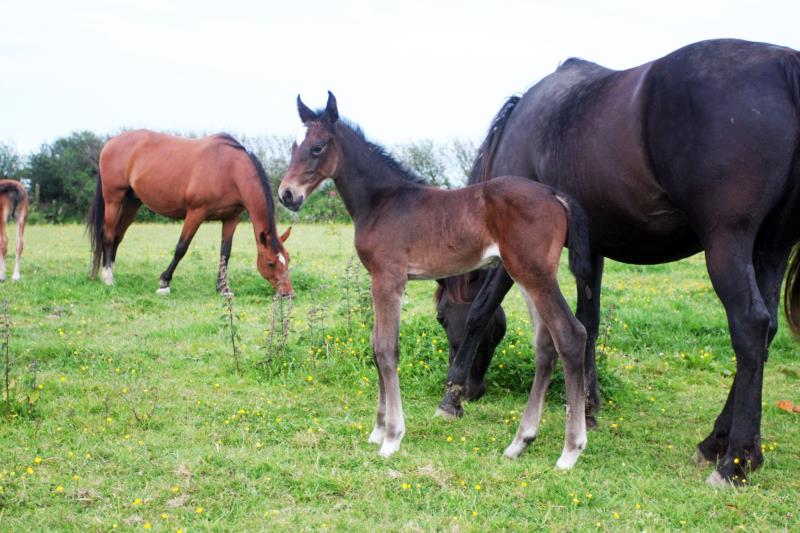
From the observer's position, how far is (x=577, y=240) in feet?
14.6

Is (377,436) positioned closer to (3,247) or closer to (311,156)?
(311,156)

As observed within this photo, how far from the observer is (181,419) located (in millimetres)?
5430

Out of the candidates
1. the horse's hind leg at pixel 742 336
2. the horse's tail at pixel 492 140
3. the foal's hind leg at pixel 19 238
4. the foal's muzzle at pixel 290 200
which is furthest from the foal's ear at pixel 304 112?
the foal's hind leg at pixel 19 238

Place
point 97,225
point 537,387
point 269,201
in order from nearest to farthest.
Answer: point 537,387 → point 269,201 → point 97,225

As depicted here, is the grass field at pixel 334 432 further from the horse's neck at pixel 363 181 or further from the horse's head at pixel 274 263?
the horse's neck at pixel 363 181

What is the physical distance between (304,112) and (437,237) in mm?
1222

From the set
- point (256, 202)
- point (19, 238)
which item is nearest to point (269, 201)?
point (256, 202)

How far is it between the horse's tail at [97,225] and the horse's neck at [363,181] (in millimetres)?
7810

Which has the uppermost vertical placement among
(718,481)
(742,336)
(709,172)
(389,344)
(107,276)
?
(709,172)

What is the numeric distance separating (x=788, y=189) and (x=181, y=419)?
4076 mm

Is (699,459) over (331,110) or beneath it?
beneath

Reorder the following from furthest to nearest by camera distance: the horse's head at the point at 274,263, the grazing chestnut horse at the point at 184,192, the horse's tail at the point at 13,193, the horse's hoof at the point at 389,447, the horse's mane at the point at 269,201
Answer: the horse's tail at the point at 13,193, the grazing chestnut horse at the point at 184,192, the horse's mane at the point at 269,201, the horse's head at the point at 274,263, the horse's hoof at the point at 389,447

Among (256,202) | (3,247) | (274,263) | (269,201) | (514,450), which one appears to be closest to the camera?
(514,450)

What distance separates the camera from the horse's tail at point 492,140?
6.10 metres
